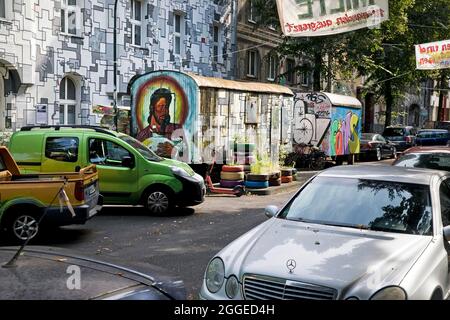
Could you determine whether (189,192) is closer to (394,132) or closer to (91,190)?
(91,190)

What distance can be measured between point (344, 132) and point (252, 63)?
8.01 meters

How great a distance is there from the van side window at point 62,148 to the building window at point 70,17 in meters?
7.98

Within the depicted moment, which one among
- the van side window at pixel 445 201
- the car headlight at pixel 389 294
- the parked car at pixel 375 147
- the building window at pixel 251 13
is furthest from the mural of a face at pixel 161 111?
Result: the parked car at pixel 375 147

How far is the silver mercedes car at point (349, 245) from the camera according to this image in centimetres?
420

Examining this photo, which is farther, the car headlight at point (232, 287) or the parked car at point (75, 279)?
the car headlight at point (232, 287)

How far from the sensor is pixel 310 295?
13.6 feet

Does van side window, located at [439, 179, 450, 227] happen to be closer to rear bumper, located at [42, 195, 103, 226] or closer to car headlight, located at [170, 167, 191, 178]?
rear bumper, located at [42, 195, 103, 226]

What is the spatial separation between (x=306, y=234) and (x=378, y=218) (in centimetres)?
79

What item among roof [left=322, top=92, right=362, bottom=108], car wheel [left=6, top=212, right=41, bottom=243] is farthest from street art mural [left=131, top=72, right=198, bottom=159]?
roof [left=322, top=92, right=362, bottom=108]

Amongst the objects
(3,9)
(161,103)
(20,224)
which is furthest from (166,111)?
(20,224)

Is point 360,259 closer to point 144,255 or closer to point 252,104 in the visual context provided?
point 144,255

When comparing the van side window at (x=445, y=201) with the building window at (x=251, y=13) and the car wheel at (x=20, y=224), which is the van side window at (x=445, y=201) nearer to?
the car wheel at (x=20, y=224)

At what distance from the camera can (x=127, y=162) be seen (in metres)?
11.6

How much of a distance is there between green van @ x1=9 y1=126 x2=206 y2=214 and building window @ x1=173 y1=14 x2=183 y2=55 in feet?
41.8
